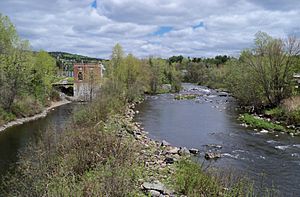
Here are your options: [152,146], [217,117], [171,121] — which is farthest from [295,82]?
[152,146]

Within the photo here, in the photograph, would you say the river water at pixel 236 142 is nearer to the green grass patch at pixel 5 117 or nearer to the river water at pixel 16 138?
the river water at pixel 16 138

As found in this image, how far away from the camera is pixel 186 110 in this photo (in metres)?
38.3

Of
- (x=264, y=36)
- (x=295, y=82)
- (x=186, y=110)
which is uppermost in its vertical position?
(x=264, y=36)

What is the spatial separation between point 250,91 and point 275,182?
2480 cm

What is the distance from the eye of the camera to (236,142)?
21688 millimetres

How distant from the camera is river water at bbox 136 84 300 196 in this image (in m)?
14.8

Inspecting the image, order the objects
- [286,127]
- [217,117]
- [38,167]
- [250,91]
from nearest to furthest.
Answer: [38,167], [286,127], [217,117], [250,91]

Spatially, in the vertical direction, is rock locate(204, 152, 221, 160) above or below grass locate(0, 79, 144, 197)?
below

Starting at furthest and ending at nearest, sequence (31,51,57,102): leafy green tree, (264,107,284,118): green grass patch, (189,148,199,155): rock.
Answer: (31,51,57,102): leafy green tree, (264,107,284,118): green grass patch, (189,148,199,155): rock

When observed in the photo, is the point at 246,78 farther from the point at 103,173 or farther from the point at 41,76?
the point at 103,173

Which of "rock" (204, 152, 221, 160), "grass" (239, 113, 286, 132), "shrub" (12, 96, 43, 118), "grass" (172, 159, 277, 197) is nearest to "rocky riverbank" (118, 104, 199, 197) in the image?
"grass" (172, 159, 277, 197)

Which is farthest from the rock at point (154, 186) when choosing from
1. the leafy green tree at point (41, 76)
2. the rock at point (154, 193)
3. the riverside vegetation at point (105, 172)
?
the leafy green tree at point (41, 76)

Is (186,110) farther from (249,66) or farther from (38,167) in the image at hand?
(38,167)

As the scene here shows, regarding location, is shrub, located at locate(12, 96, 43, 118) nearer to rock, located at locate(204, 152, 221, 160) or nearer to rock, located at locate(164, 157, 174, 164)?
rock, located at locate(204, 152, 221, 160)
